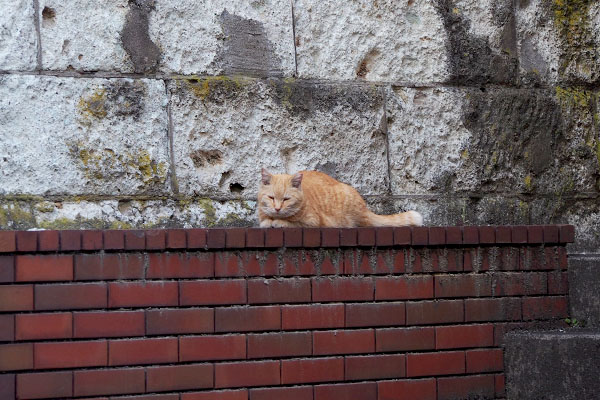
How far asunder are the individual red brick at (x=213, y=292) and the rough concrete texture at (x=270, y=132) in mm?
895

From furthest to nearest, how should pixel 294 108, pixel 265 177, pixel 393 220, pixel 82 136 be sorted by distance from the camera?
pixel 294 108 < pixel 393 220 < pixel 265 177 < pixel 82 136

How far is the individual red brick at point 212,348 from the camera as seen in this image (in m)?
3.24

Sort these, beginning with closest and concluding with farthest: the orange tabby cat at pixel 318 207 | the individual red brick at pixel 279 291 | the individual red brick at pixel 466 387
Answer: the individual red brick at pixel 279 291
the individual red brick at pixel 466 387
the orange tabby cat at pixel 318 207

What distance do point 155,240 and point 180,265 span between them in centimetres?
15

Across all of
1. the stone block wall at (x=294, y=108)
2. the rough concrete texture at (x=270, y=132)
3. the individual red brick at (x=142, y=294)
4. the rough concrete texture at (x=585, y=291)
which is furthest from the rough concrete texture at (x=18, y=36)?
the rough concrete texture at (x=585, y=291)

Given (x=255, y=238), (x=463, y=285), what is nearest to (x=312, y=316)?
(x=255, y=238)

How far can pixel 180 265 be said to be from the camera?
3293mm

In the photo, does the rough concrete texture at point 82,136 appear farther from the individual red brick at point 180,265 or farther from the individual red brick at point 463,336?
the individual red brick at point 463,336

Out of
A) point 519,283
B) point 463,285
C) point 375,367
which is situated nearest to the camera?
point 375,367

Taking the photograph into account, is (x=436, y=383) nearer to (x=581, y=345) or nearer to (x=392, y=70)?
(x=581, y=345)

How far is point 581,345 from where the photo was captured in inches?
139

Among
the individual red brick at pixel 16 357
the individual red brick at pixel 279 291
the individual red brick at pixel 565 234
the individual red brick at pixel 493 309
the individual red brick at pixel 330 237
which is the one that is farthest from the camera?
the individual red brick at pixel 565 234

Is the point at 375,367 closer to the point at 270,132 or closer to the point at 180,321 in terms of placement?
the point at 180,321

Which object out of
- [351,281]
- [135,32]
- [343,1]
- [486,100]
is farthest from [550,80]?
[135,32]
